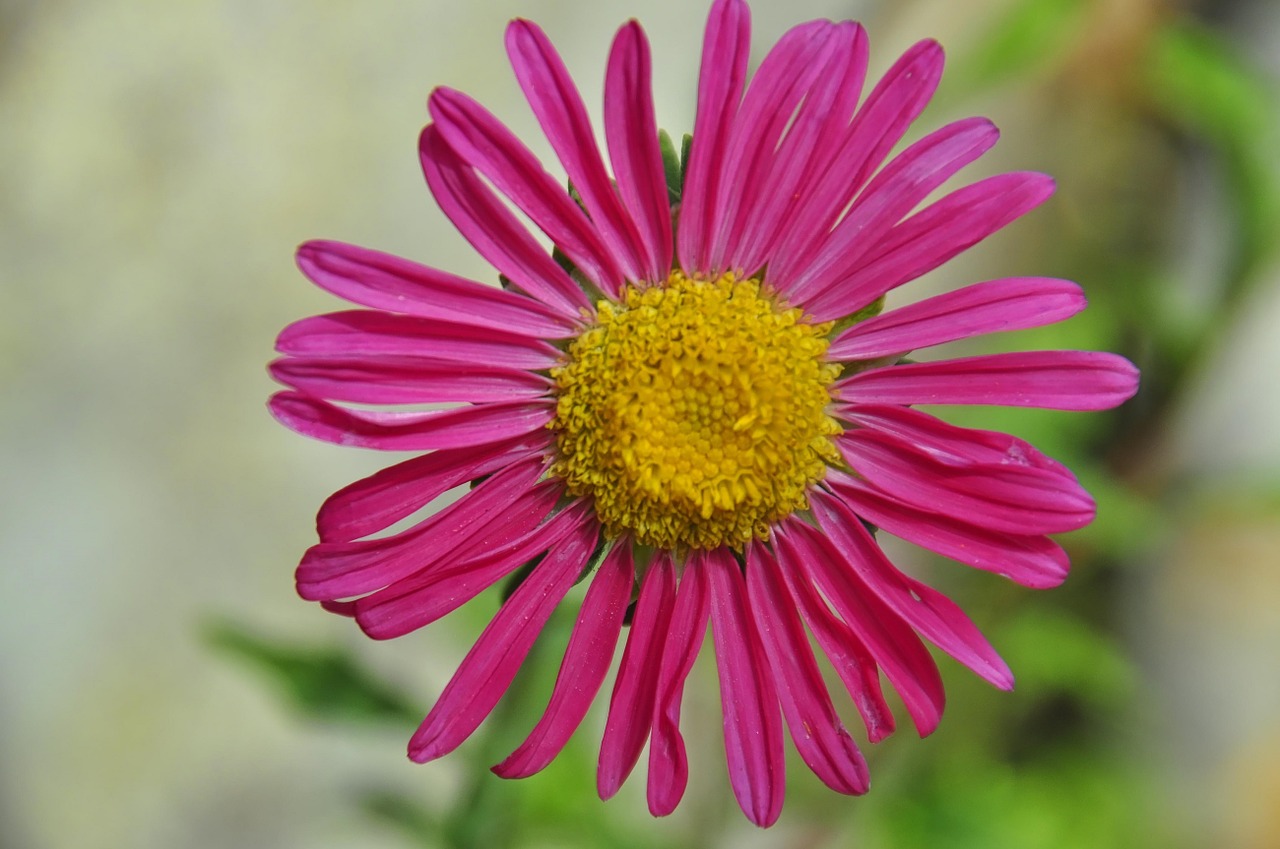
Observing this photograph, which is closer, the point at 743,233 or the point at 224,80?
the point at 743,233

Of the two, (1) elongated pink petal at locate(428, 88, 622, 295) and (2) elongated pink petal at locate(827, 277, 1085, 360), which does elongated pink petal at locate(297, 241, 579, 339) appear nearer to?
(1) elongated pink petal at locate(428, 88, 622, 295)

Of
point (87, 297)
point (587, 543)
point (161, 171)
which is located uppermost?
point (161, 171)

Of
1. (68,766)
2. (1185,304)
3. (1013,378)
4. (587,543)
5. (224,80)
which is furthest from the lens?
(224,80)

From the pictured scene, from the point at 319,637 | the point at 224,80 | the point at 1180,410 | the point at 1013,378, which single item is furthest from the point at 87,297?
the point at 1180,410

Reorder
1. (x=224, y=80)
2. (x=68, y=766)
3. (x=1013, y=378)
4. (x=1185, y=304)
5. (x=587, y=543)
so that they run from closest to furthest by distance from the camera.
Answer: (x=1013, y=378) < (x=587, y=543) < (x=68, y=766) < (x=1185, y=304) < (x=224, y=80)

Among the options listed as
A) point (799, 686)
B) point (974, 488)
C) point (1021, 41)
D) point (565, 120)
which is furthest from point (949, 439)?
point (1021, 41)

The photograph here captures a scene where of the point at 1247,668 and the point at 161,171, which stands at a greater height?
the point at 161,171

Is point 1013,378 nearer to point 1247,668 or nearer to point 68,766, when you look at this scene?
point 1247,668

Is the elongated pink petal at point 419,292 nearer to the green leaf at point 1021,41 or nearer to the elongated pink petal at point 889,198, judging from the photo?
the elongated pink petal at point 889,198

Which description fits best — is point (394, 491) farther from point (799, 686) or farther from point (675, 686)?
point (799, 686)

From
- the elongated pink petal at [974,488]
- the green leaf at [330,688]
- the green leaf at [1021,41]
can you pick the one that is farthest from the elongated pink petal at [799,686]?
the green leaf at [1021,41]
